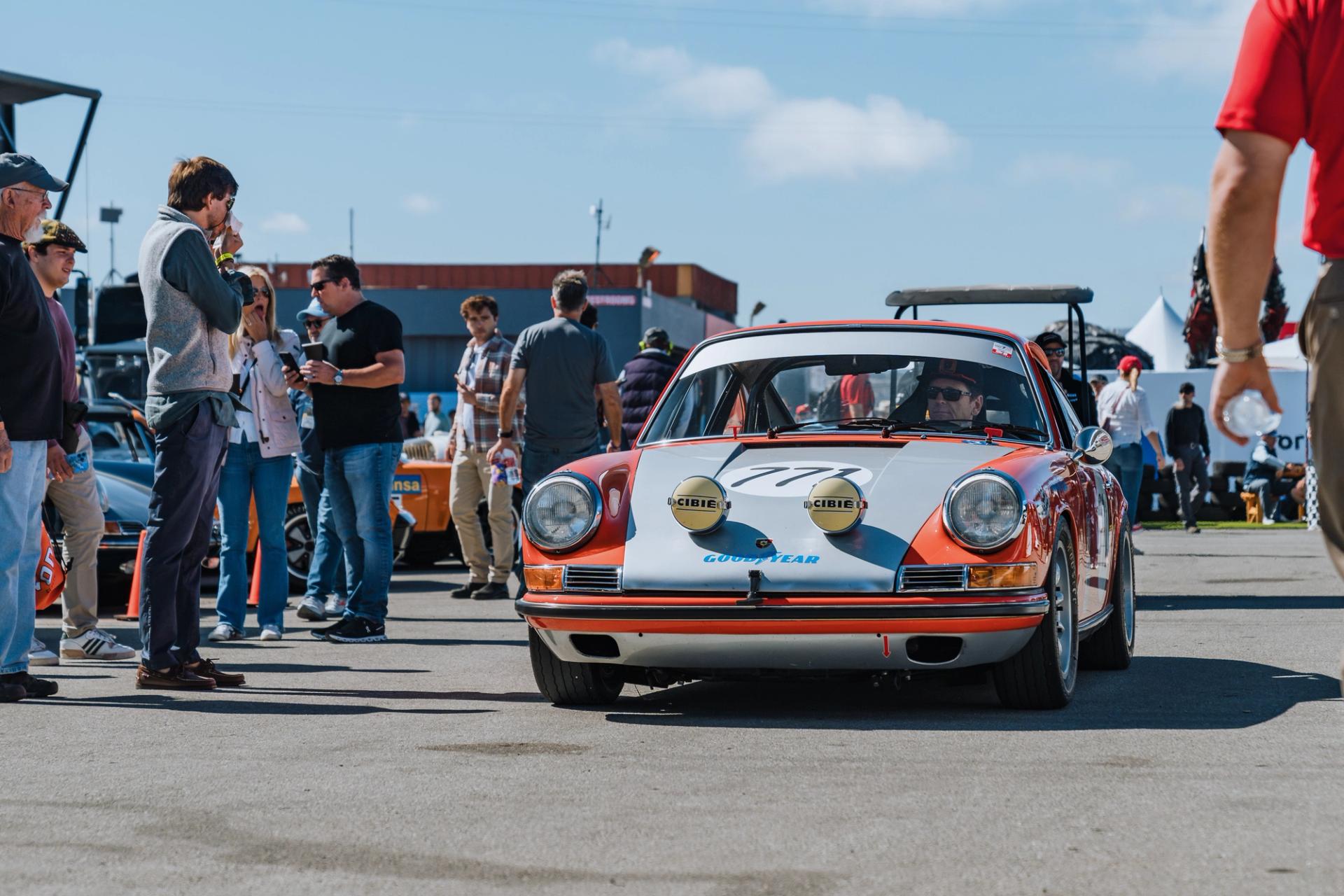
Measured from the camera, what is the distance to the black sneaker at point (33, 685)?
6273 mm

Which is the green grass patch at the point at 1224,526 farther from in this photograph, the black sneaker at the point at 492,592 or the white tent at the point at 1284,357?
the black sneaker at the point at 492,592

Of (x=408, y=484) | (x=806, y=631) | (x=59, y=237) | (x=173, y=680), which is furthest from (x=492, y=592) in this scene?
(x=806, y=631)

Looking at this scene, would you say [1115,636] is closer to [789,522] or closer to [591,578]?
[789,522]

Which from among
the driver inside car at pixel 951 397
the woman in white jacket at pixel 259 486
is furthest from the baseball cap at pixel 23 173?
the driver inside car at pixel 951 397

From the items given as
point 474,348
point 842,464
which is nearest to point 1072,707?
point 842,464

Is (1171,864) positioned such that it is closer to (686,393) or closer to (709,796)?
(709,796)

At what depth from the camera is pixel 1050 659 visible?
5.70 metres

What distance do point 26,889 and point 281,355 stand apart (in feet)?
17.6

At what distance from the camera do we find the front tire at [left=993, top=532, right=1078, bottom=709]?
567cm

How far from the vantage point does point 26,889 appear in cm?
344

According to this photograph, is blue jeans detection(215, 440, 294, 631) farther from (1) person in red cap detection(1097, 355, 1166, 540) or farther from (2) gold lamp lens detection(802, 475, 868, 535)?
(1) person in red cap detection(1097, 355, 1166, 540)

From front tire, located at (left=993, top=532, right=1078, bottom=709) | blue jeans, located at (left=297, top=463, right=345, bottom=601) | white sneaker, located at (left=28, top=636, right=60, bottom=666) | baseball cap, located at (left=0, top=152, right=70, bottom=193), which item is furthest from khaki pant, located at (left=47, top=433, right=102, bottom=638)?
front tire, located at (left=993, top=532, right=1078, bottom=709)

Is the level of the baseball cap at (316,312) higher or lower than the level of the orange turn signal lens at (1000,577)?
higher

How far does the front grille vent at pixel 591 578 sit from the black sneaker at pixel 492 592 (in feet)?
18.3
